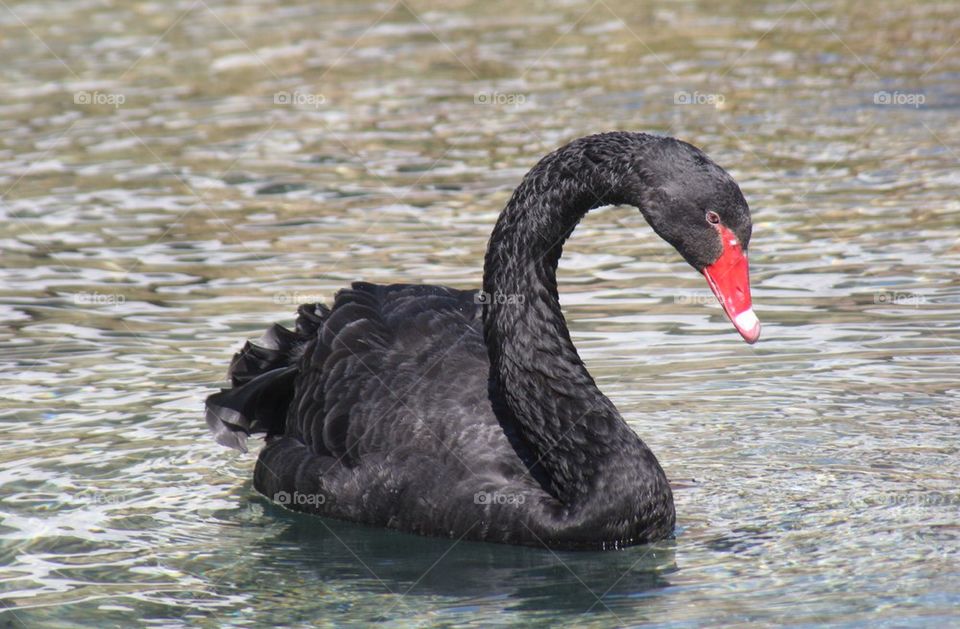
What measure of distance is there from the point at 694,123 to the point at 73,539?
925 cm

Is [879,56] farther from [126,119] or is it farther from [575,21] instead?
[126,119]

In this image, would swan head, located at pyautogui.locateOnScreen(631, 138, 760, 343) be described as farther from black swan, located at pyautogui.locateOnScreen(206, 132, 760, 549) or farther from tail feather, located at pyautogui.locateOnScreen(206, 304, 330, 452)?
tail feather, located at pyautogui.locateOnScreen(206, 304, 330, 452)

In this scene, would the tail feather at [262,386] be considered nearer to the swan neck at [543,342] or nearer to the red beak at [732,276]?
the swan neck at [543,342]

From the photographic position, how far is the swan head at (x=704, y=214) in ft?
20.8

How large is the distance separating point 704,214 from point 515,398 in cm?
117

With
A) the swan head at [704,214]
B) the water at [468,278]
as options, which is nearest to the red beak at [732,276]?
the swan head at [704,214]

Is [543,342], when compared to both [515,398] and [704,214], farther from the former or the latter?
[704,214]

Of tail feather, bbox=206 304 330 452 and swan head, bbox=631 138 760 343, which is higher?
swan head, bbox=631 138 760 343

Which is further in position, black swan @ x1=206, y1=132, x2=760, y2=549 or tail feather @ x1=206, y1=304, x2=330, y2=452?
tail feather @ x1=206, y1=304, x2=330, y2=452

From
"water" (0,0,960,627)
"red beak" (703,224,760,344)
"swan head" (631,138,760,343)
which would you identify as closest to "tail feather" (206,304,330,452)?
"water" (0,0,960,627)

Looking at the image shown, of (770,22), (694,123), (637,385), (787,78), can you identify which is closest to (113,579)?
(637,385)

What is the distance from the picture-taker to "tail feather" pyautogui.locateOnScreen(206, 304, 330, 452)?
7832mm

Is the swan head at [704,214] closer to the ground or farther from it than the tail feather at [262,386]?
farther from it

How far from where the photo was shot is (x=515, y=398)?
274 inches
